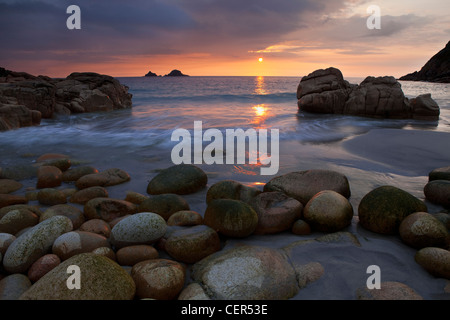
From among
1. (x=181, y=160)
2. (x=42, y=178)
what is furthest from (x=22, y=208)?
(x=181, y=160)

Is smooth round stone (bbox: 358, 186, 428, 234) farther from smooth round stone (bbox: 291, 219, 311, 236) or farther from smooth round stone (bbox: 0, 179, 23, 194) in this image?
smooth round stone (bbox: 0, 179, 23, 194)

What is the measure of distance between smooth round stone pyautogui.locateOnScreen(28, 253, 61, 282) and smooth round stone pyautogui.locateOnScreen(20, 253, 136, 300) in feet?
1.06

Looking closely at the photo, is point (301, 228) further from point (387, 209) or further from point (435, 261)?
point (435, 261)

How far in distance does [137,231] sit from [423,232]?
259 cm

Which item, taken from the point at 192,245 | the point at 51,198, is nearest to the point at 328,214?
the point at 192,245

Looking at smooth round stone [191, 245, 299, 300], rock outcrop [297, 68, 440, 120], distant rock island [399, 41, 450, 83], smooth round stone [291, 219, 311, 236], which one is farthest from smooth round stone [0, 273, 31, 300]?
distant rock island [399, 41, 450, 83]

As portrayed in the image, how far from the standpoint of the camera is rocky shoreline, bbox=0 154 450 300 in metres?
2.14

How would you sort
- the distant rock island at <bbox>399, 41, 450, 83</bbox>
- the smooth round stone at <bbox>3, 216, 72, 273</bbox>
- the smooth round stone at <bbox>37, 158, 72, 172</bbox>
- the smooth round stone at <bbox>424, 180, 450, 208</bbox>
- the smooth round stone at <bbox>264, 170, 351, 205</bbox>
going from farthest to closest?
the distant rock island at <bbox>399, 41, 450, 83</bbox> → the smooth round stone at <bbox>37, 158, 72, 172</bbox> → the smooth round stone at <bbox>264, 170, 351, 205</bbox> → the smooth round stone at <bbox>424, 180, 450, 208</bbox> → the smooth round stone at <bbox>3, 216, 72, 273</bbox>

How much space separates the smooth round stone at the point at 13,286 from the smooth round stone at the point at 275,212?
2016 millimetres

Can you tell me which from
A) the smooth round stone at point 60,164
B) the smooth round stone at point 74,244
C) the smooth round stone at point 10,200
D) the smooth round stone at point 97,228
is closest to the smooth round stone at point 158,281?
the smooth round stone at point 74,244

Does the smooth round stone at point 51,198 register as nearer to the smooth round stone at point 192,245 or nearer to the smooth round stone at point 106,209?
the smooth round stone at point 106,209

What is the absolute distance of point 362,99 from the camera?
1402 centimetres

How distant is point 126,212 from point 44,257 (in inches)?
44.3
